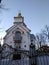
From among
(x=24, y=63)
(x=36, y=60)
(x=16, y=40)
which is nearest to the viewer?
(x=24, y=63)

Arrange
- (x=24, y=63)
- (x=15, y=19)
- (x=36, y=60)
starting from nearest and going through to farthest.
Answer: (x=24, y=63)
(x=36, y=60)
(x=15, y=19)

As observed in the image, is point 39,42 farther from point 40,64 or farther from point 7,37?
point 40,64

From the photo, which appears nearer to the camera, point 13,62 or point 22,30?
point 13,62

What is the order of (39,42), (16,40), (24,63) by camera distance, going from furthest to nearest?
1. (39,42)
2. (16,40)
3. (24,63)

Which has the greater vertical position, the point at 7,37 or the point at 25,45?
the point at 7,37

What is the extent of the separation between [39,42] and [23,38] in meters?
10.3

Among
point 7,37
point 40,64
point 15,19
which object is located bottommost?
point 40,64

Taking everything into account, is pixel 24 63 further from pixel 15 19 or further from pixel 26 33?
pixel 15 19

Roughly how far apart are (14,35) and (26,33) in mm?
2604

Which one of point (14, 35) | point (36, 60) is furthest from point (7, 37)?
point (36, 60)

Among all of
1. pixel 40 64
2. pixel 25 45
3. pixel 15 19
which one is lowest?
pixel 40 64

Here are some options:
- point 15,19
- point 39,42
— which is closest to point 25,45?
point 15,19

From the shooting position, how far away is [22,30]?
2845 cm

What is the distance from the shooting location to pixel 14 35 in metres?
28.4
